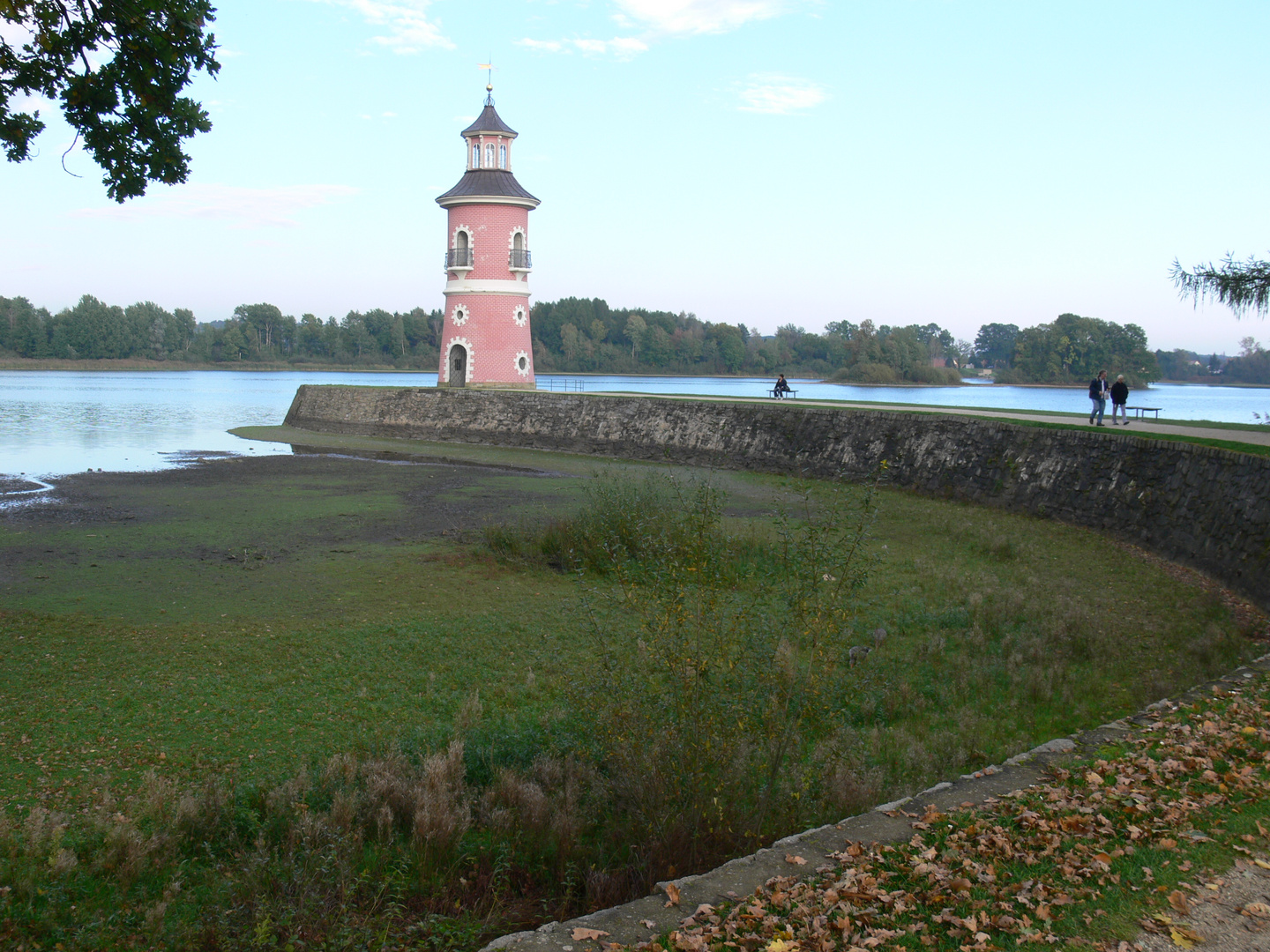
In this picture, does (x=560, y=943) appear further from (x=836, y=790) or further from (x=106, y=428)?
(x=106, y=428)

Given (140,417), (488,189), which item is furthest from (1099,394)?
(140,417)

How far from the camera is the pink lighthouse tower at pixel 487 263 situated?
120 feet

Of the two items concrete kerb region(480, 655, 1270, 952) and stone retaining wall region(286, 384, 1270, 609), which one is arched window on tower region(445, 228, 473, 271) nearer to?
stone retaining wall region(286, 384, 1270, 609)

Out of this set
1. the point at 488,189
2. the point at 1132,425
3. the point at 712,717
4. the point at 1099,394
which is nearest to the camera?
the point at 712,717

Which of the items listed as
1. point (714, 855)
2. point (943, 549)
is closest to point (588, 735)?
point (714, 855)

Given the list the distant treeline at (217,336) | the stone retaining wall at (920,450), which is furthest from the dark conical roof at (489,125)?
the distant treeline at (217,336)

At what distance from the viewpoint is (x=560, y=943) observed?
4145 mm

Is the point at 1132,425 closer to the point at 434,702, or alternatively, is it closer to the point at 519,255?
the point at 434,702

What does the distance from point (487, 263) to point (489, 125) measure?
18.1 ft

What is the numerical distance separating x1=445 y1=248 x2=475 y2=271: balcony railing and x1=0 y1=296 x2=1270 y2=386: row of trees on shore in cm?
6685

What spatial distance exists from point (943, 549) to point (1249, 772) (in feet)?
33.3

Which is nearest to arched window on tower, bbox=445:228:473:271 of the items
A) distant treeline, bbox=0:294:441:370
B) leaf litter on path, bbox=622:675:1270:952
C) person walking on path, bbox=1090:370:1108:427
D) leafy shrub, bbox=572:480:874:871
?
person walking on path, bbox=1090:370:1108:427

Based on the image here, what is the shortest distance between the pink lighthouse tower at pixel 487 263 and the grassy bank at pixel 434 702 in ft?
71.4

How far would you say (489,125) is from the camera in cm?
3716
